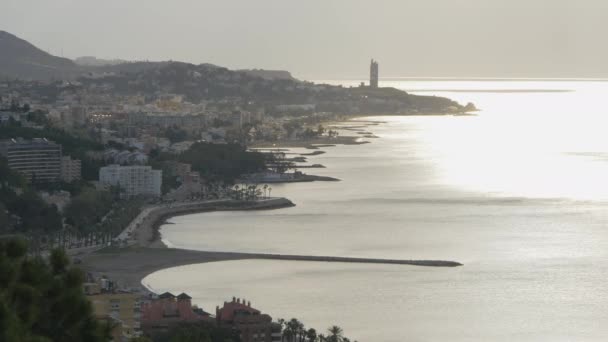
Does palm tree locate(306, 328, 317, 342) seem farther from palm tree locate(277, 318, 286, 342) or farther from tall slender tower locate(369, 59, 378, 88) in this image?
tall slender tower locate(369, 59, 378, 88)

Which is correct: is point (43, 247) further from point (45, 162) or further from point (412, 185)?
point (412, 185)

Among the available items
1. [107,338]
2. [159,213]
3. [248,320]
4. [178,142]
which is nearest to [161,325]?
[248,320]

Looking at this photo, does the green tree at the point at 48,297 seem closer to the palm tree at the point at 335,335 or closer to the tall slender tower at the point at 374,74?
the palm tree at the point at 335,335

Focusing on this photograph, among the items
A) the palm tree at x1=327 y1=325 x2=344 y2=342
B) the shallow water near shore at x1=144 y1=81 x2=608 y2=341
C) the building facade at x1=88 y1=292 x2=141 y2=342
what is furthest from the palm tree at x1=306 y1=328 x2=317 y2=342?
the building facade at x1=88 y1=292 x2=141 y2=342

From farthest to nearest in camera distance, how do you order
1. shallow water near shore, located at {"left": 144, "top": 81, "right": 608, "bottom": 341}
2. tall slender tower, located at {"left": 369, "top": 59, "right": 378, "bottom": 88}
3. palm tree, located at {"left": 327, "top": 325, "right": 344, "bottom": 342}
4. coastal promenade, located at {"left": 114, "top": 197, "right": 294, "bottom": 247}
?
tall slender tower, located at {"left": 369, "top": 59, "right": 378, "bottom": 88}
coastal promenade, located at {"left": 114, "top": 197, "right": 294, "bottom": 247}
shallow water near shore, located at {"left": 144, "top": 81, "right": 608, "bottom": 341}
palm tree, located at {"left": 327, "top": 325, "right": 344, "bottom": 342}

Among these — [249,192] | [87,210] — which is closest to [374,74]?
[249,192]

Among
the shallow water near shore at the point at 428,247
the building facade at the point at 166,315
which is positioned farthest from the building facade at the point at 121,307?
the shallow water near shore at the point at 428,247
